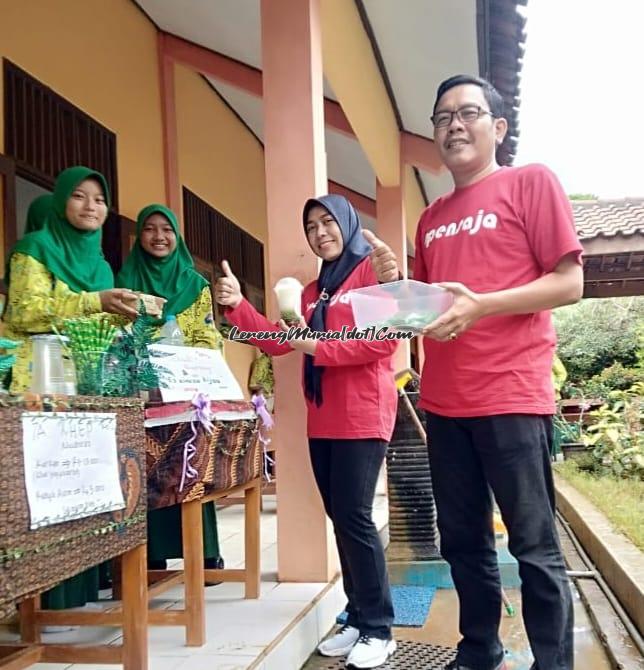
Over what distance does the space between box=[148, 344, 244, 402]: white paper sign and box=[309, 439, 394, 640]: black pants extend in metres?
0.40

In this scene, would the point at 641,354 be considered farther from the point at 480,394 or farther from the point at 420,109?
the point at 480,394

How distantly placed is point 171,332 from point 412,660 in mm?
1371

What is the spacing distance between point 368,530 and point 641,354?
29.7ft

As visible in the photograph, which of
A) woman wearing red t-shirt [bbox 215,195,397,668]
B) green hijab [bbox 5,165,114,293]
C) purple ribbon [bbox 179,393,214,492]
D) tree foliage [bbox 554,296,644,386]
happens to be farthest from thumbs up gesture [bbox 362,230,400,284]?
tree foliage [bbox 554,296,644,386]

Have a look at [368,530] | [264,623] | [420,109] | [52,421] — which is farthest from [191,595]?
[420,109]

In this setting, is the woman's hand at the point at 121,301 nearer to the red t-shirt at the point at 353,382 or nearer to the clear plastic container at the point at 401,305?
the red t-shirt at the point at 353,382

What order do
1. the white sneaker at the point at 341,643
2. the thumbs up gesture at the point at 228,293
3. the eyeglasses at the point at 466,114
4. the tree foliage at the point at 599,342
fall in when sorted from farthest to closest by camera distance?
1. the tree foliage at the point at 599,342
2. the thumbs up gesture at the point at 228,293
3. the white sneaker at the point at 341,643
4. the eyeglasses at the point at 466,114

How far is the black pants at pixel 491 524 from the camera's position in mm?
1673

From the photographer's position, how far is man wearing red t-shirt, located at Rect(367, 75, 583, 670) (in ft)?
5.46

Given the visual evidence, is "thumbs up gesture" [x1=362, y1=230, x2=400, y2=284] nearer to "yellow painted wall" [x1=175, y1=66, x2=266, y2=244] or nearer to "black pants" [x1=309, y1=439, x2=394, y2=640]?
"black pants" [x1=309, y1=439, x2=394, y2=640]

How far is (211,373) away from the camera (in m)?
2.36

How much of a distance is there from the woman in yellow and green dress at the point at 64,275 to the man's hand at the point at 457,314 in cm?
98

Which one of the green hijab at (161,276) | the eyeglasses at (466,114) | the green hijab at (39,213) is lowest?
the green hijab at (161,276)

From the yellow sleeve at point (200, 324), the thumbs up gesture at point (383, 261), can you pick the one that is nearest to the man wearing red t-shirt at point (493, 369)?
the thumbs up gesture at point (383, 261)
